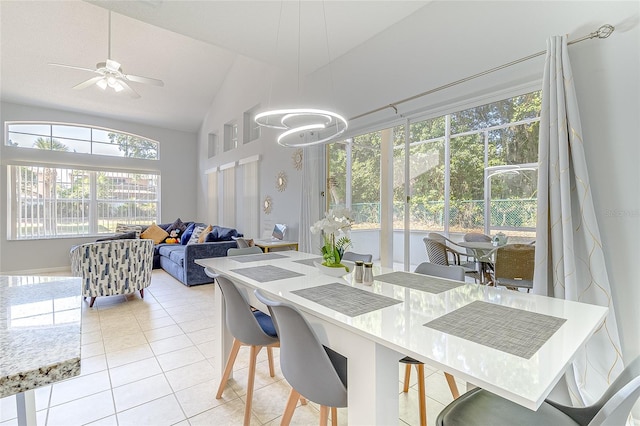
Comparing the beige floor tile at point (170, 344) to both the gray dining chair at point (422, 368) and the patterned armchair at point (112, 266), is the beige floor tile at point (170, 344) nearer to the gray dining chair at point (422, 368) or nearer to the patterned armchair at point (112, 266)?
the patterned armchair at point (112, 266)

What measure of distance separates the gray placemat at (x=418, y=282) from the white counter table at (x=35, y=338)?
4.75 ft

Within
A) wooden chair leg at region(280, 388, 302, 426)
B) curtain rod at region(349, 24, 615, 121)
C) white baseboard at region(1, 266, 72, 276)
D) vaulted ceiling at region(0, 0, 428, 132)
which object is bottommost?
white baseboard at region(1, 266, 72, 276)

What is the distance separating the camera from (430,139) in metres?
3.33

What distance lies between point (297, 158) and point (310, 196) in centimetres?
72

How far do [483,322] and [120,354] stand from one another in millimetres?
2905

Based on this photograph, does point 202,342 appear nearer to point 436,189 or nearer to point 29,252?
point 436,189

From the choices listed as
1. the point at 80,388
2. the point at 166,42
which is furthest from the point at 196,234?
the point at 80,388

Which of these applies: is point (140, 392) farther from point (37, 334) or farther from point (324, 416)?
point (37, 334)

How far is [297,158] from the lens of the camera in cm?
471

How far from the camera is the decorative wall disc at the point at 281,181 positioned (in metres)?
5.00

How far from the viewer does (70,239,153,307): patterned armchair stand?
3.61m

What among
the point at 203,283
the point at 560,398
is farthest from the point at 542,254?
the point at 203,283

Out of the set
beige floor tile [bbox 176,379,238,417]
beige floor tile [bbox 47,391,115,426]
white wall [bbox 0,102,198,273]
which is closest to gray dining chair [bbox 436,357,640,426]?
beige floor tile [bbox 176,379,238,417]

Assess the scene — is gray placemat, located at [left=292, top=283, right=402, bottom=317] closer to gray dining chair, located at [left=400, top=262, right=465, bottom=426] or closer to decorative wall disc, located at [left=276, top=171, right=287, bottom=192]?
gray dining chair, located at [left=400, top=262, right=465, bottom=426]
